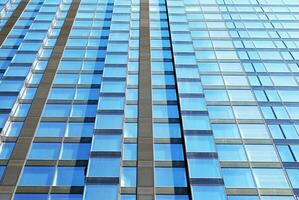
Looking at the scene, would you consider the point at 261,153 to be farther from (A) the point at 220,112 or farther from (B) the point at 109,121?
(B) the point at 109,121

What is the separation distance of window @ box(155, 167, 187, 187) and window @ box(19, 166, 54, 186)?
682 cm

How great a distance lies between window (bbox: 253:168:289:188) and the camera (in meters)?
25.3

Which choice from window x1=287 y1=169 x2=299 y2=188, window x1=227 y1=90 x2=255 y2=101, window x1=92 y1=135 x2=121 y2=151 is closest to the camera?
window x1=287 y1=169 x2=299 y2=188

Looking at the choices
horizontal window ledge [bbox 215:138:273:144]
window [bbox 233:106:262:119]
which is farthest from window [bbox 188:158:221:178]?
window [bbox 233:106:262:119]

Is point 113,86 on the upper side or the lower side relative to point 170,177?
upper

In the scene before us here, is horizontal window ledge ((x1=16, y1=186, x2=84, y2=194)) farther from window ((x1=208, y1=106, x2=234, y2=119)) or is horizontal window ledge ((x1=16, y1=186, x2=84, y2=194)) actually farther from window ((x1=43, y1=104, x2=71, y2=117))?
window ((x1=208, y1=106, x2=234, y2=119))

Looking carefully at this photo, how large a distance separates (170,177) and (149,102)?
24.9ft

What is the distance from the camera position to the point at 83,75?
3569cm

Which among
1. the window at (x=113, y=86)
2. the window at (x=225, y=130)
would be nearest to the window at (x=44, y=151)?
the window at (x=113, y=86)

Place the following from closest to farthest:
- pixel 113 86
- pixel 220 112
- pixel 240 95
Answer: pixel 220 112
pixel 113 86
pixel 240 95

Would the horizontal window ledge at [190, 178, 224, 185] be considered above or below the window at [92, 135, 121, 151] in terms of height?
below

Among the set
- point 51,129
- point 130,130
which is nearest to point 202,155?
point 130,130

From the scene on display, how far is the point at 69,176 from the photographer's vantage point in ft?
84.5

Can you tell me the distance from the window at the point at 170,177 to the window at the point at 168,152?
3.29ft
